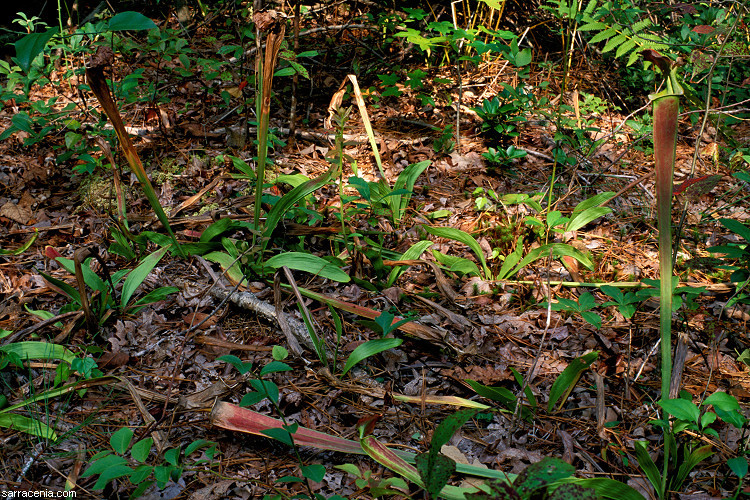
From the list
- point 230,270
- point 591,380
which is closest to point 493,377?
point 591,380

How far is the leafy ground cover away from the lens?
1438mm

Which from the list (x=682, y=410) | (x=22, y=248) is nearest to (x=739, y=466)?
(x=682, y=410)

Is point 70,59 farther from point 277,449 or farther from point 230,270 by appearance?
point 277,449

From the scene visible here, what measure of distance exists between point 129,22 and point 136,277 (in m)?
1.09

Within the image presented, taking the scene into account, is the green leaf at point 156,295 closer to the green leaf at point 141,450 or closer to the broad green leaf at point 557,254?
the green leaf at point 141,450

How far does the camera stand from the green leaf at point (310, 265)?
2.13 m

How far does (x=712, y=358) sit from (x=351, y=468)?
1.49m

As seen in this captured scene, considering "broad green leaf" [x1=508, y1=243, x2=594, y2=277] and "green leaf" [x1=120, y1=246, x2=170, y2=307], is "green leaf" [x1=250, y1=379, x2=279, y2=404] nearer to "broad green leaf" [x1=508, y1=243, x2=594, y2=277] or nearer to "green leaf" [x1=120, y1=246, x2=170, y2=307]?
"green leaf" [x1=120, y1=246, x2=170, y2=307]

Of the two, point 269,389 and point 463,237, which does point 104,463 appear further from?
point 463,237

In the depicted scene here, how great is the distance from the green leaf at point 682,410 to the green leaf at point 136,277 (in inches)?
77.1

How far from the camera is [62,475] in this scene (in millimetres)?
1424

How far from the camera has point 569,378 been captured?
5.43 feet

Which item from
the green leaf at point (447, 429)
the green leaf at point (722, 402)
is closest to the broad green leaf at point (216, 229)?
the green leaf at point (447, 429)

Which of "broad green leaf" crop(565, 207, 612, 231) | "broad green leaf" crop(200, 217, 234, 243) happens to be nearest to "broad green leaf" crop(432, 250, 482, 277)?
"broad green leaf" crop(565, 207, 612, 231)
